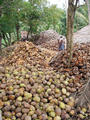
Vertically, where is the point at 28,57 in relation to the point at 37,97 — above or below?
above

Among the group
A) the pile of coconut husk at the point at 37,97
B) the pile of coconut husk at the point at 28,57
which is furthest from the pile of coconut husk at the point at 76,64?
the pile of coconut husk at the point at 28,57

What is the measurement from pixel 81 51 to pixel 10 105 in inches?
76.5

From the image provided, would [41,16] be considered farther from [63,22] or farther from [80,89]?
[80,89]

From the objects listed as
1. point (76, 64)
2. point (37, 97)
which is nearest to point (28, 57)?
point (76, 64)

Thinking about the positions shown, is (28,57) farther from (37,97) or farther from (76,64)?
(37,97)

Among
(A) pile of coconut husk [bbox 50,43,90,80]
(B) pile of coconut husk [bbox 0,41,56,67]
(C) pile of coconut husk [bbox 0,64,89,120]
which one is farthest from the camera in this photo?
(B) pile of coconut husk [bbox 0,41,56,67]

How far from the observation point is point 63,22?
14547mm

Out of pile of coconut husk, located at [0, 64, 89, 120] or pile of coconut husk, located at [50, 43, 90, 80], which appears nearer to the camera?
pile of coconut husk, located at [0, 64, 89, 120]

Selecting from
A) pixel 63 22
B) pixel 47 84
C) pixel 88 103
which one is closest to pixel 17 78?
pixel 47 84

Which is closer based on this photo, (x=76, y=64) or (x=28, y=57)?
(x=76, y=64)

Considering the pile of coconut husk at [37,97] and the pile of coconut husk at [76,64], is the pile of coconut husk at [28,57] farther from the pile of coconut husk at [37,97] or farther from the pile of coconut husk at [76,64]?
the pile of coconut husk at [37,97]

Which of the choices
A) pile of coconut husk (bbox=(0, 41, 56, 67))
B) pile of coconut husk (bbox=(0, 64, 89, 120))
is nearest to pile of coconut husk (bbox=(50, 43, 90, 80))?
pile of coconut husk (bbox=(0, 64, 89, 120))

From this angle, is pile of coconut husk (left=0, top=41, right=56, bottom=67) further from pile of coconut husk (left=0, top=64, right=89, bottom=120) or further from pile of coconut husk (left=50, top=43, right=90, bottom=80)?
pile of coconut husk (left=0, top=64, right=89, bottom=120)

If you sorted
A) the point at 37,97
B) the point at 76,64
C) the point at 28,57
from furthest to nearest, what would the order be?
the point at 28,57 → the point at 76,64 → the point at 37,97
